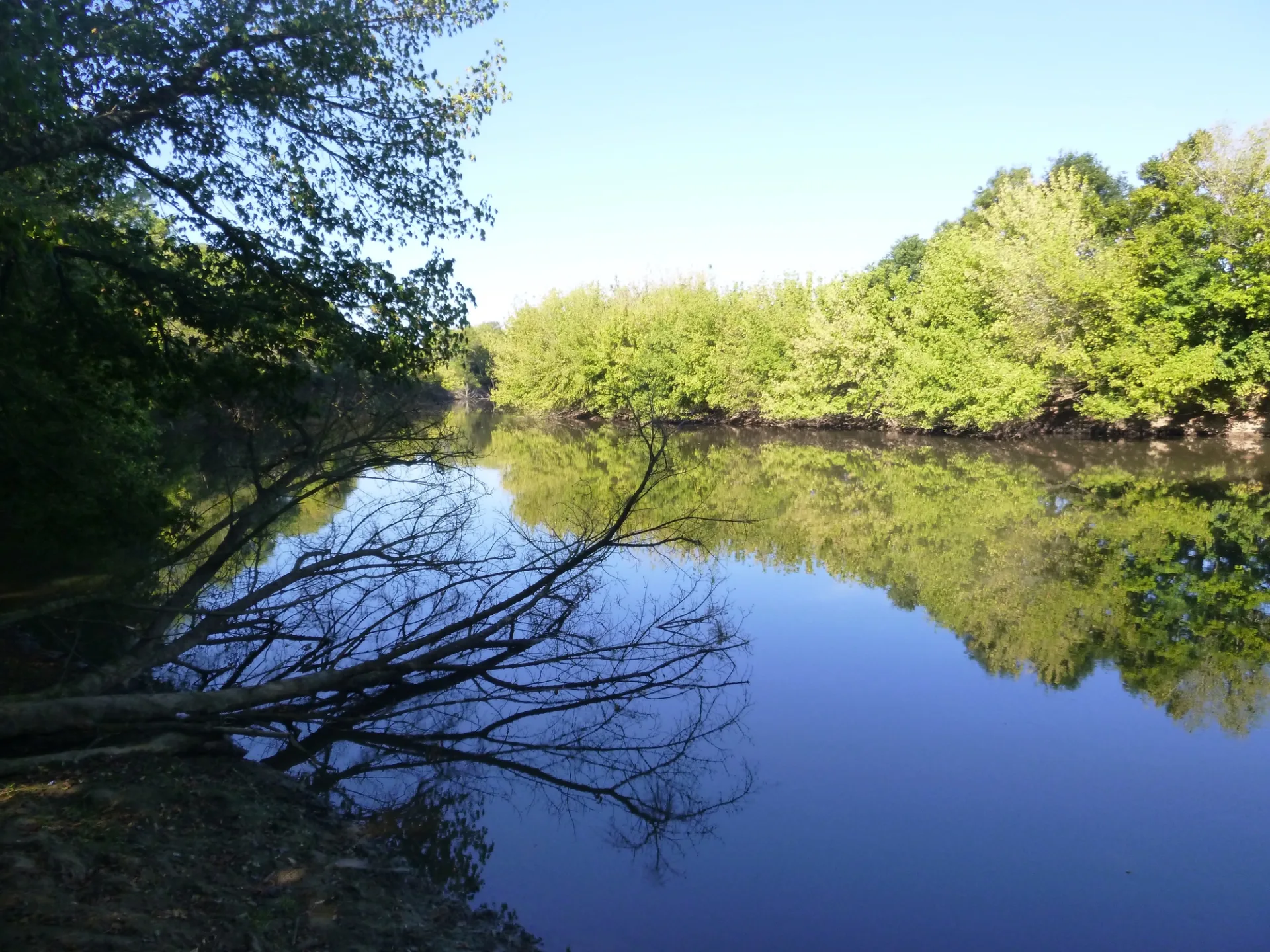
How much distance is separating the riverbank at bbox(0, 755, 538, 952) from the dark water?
2.78 feet

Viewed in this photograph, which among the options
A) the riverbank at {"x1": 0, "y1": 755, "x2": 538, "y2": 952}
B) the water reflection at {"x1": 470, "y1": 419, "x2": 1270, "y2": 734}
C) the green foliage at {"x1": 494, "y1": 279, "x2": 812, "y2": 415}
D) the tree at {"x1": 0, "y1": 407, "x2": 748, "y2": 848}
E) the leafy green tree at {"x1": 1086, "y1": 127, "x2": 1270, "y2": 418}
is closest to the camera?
the riverbank at {"x1": 0, "y1": 755, "x2": 538, "y2": 952}

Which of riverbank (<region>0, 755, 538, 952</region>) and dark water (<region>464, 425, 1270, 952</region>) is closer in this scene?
riverbank (<region>0, 755, 538, 952</region>)

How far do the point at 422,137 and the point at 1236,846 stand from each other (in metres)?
8.87

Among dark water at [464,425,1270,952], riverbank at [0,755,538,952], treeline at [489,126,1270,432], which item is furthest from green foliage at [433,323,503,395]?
riverbank at [0,755,538,952]

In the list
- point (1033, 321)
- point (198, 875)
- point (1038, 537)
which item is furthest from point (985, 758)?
point (1033, 321)

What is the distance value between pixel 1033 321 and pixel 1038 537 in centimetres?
1677

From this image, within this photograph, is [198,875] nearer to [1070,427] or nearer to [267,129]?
[267,129]

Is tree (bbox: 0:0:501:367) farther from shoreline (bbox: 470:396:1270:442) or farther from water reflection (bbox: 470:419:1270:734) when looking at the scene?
shoreline (bbox: 470:396:1270:442)

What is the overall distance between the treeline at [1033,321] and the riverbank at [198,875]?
51.0 ft

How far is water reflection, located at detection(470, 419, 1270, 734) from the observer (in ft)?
33.2

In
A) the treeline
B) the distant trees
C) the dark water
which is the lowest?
the dark water

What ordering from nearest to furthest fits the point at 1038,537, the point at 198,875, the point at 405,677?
the point at 198,875 < the point at 405,677 < the point at 1038,537

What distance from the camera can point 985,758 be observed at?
7.80 m

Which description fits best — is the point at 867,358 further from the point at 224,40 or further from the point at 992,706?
the point at 224,40
